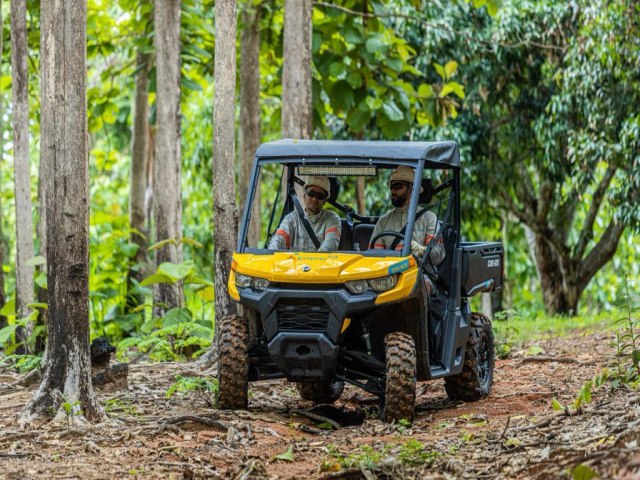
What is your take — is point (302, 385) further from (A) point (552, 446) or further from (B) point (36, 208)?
(B) point (36, 208)

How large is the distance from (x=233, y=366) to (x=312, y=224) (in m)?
1.47

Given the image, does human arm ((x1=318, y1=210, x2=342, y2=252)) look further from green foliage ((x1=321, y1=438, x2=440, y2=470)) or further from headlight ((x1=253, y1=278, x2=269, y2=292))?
green foliage ((x1=321, y1=438, x2=440, y2=470))

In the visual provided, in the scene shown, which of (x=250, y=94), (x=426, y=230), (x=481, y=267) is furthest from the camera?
(x=250, y=94)

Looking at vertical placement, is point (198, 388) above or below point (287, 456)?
below

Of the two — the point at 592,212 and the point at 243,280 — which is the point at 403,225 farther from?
the point at 592,212

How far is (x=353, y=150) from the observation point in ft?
29.1

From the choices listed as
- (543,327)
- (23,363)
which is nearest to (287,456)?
(23,363)

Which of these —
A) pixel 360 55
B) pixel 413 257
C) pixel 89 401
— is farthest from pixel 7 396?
pixel 360 55

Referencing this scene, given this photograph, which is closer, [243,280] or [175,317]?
[243,280]

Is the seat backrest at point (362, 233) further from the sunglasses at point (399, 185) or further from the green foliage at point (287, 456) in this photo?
the green foliage at point (287, 456)

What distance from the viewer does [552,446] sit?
21.8 ft

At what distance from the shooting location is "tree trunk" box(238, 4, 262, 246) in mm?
15484

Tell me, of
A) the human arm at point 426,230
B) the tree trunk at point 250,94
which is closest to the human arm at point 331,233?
the human arm at point 426,230

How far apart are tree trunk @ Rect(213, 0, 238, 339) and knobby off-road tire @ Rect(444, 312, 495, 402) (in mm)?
2256
